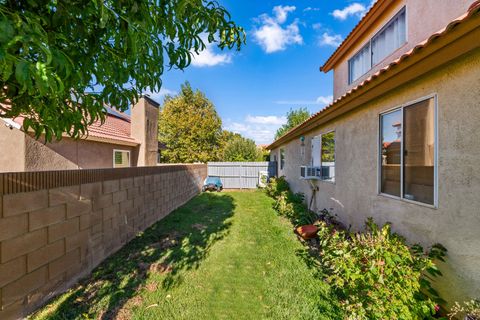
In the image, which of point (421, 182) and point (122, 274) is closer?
point (421, 182)

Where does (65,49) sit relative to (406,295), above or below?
above

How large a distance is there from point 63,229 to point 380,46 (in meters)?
8.52

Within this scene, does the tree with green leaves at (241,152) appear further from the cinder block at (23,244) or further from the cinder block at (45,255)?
the cinder block at (23,244)

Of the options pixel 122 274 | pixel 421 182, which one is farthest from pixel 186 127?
pixel 421 182

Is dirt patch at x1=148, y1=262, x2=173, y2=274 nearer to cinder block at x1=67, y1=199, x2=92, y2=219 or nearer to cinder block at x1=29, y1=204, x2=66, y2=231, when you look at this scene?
cinder block at x1=67, y1=199, x2=92, y2=219

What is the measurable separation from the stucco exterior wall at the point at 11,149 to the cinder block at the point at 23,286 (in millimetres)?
4803

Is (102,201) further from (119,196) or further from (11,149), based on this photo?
(11,149)

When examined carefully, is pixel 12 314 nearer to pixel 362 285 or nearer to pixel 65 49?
pixel 65 49

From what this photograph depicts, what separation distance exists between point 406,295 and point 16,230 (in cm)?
446

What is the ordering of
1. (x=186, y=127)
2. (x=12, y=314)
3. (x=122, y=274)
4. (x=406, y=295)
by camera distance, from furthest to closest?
(x=186, y=127) → (x=122, y=274) → (x=12, y=314) → (x=406, y=295)

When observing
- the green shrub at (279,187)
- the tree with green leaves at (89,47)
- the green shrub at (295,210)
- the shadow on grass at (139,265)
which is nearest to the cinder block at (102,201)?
the shadow on grass at (139,265)

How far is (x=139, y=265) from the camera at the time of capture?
4316mm

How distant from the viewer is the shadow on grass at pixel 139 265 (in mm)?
3027

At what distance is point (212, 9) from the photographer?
2.69 m
